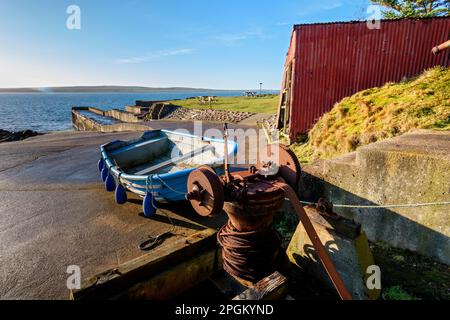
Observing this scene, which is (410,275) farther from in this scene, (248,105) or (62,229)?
(248,105)

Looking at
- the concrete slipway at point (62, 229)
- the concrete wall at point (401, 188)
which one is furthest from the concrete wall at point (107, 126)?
the concrete wall at point (401, 188)

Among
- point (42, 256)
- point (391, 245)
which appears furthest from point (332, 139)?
point (42, 256)

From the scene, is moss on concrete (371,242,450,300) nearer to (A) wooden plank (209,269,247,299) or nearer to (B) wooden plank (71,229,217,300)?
(A) wooden plank (209,269,247,299)

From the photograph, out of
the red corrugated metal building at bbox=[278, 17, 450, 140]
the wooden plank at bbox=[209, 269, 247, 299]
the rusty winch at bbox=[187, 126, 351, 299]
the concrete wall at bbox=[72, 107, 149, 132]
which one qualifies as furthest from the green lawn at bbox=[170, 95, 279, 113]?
the wooden plank at bbox=[209, 269, 247, 299]

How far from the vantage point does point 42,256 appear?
529 cm

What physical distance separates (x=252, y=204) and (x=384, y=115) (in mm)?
6989

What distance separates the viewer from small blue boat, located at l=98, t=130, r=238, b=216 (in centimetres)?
631

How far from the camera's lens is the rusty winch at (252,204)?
Result: 8.69ft

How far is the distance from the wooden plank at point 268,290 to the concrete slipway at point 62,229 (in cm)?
140

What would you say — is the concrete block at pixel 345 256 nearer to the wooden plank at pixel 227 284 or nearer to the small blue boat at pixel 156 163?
the wooden plank at pixel 227 284

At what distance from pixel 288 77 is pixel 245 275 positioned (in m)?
12.7

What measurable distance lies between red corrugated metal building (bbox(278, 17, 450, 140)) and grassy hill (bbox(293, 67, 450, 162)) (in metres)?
0.85

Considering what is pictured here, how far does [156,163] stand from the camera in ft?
34.1
